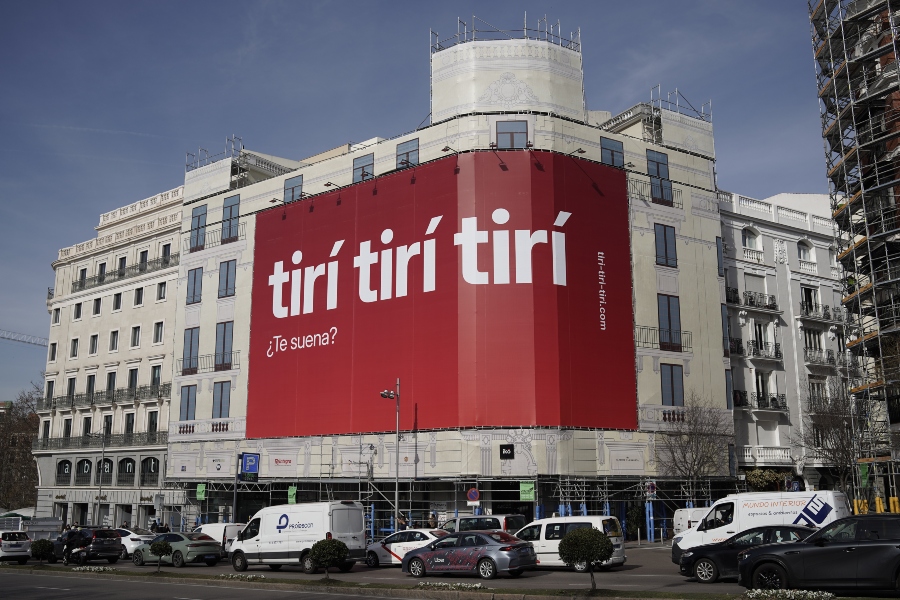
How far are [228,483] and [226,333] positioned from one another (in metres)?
10.2

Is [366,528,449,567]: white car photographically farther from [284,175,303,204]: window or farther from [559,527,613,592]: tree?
Result: [284,175,303,204]: window

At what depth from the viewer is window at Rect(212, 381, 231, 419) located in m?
59.4

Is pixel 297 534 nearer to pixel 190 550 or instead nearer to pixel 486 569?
Result: pixel 190 550

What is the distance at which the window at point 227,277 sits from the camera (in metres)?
61.1

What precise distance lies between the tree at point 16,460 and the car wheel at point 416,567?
72.8m

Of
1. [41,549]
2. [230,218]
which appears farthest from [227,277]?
[41,549]

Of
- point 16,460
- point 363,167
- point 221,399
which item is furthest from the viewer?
point 16,460

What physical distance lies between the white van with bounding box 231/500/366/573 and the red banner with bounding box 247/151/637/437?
14.2 meters

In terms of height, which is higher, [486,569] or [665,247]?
[665,247]

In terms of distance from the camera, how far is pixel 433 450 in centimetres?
4800

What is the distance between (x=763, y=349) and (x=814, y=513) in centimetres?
3307

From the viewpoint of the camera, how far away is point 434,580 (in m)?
28.2

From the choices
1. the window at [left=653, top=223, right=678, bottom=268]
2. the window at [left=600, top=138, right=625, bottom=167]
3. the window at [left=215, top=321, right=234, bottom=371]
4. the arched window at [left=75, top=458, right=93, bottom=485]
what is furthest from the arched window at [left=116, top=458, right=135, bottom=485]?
the window at [left=653, top=223, right=678, bottom=268]

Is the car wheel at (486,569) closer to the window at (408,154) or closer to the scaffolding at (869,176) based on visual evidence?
the scaffolding at (869,176)
